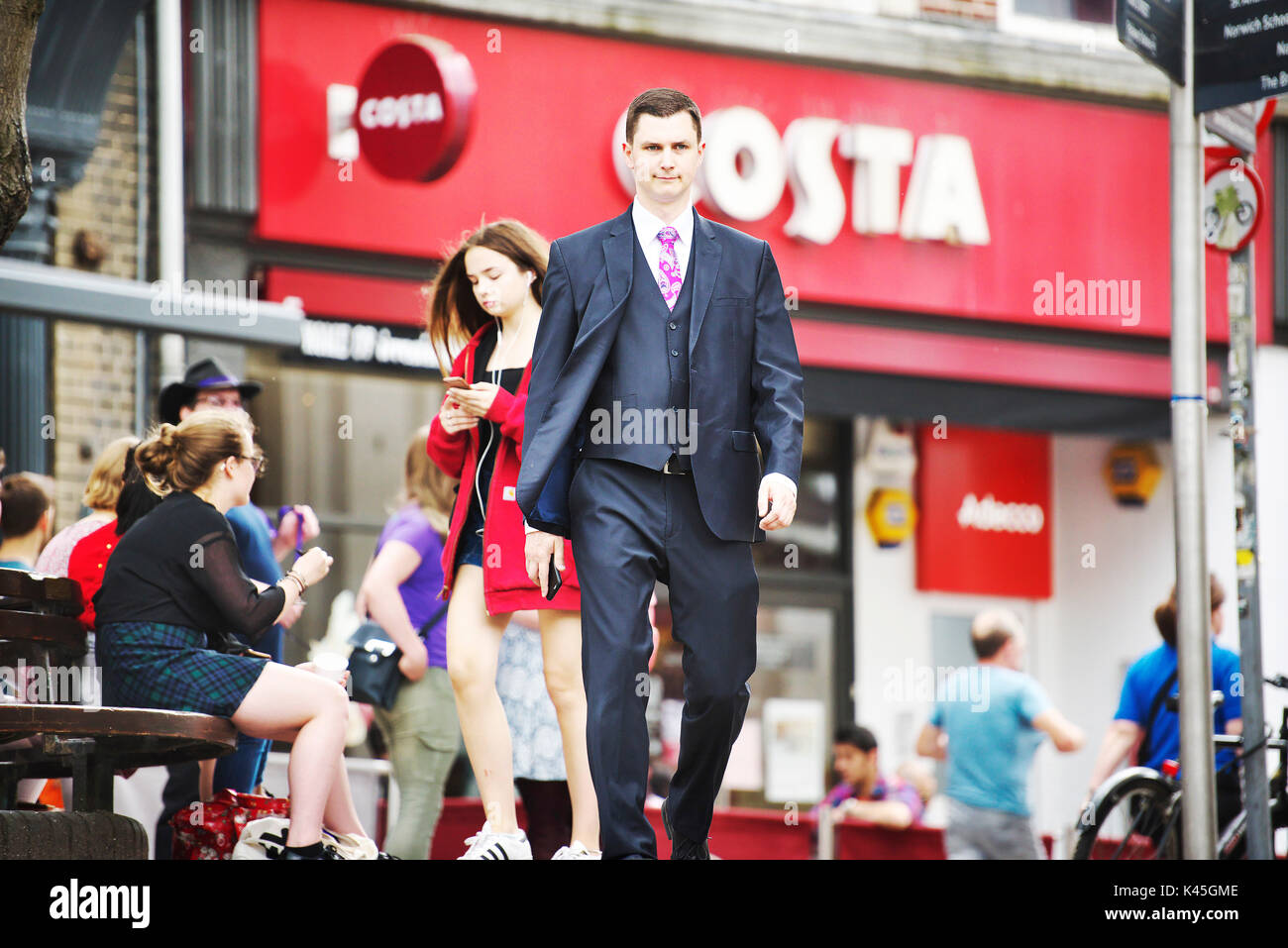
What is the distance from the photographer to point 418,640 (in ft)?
23.1

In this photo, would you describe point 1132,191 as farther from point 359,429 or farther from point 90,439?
point 90,439

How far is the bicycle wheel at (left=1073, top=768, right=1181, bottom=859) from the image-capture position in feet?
26.2

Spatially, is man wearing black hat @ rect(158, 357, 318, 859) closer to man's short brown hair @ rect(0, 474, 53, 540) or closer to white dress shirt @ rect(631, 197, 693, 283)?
man's short brown hair @ rect(0, 474, 53, 540)

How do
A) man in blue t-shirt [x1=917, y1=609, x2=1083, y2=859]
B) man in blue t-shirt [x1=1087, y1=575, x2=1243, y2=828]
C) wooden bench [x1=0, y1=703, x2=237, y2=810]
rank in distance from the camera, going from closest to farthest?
1. wooden bench [x1=0, y1=703, x2=237, y2=810]
2. man in blue t-shirt [x1=1087, y1=575, x2=1243, y2=828]
3. man in blue t-shirt [x1=917, y1=609, x2=1083, y2=859]

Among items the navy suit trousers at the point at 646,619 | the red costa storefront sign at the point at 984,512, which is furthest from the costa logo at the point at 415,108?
the navy suit trousers at the point at 646,619

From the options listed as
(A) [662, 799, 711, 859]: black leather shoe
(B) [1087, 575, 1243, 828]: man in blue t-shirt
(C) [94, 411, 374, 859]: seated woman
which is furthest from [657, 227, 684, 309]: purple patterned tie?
(B) [1087, 575, 1243, 828]: man in blue t-shirt

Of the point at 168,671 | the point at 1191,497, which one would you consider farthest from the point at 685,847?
the point at 1191,497

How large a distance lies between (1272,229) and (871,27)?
3676mm

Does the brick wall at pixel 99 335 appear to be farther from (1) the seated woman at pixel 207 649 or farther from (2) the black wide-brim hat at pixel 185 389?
(1) the seated woman at pixel 207 649

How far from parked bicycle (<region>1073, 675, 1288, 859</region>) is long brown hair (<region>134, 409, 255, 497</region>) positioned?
4.08 m

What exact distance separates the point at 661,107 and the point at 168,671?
2250mm

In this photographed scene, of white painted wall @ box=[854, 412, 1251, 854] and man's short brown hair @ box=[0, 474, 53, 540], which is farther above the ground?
man's short brown hair @ box=[0, 474, 53, 540]

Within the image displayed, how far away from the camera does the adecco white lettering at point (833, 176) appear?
12.4m
